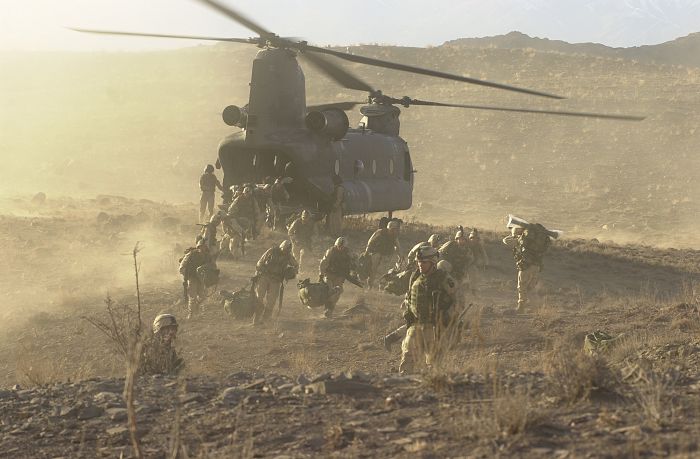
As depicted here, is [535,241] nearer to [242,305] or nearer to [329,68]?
[242,305]

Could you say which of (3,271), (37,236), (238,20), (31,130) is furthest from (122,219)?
(31,130)

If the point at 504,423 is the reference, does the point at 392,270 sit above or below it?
below

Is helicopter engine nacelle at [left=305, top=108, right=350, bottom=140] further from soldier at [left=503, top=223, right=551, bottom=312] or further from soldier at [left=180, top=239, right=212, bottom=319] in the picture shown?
soldier at [left=180, top=239, right=212, bottom=319]

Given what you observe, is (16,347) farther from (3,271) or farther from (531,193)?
(531,193)

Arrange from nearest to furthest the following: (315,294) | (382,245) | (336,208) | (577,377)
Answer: (577,377), (315,294), (382,245), (336,208)

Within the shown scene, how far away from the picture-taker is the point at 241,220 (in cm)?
1944

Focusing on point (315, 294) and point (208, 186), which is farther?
point (208, 186)

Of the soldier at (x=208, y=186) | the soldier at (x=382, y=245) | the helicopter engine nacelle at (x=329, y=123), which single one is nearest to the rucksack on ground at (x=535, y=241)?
the soldier at (x=382, y=245)

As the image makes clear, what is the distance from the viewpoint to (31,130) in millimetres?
58500

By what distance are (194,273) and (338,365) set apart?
3.84 meters

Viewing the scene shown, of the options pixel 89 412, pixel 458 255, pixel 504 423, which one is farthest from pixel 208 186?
pixel 504 423

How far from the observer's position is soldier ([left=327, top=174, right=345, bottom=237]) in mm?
20906

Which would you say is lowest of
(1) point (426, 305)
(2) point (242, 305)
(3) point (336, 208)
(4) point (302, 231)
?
(2) point (242, 305)

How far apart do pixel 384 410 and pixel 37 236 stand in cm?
1764
